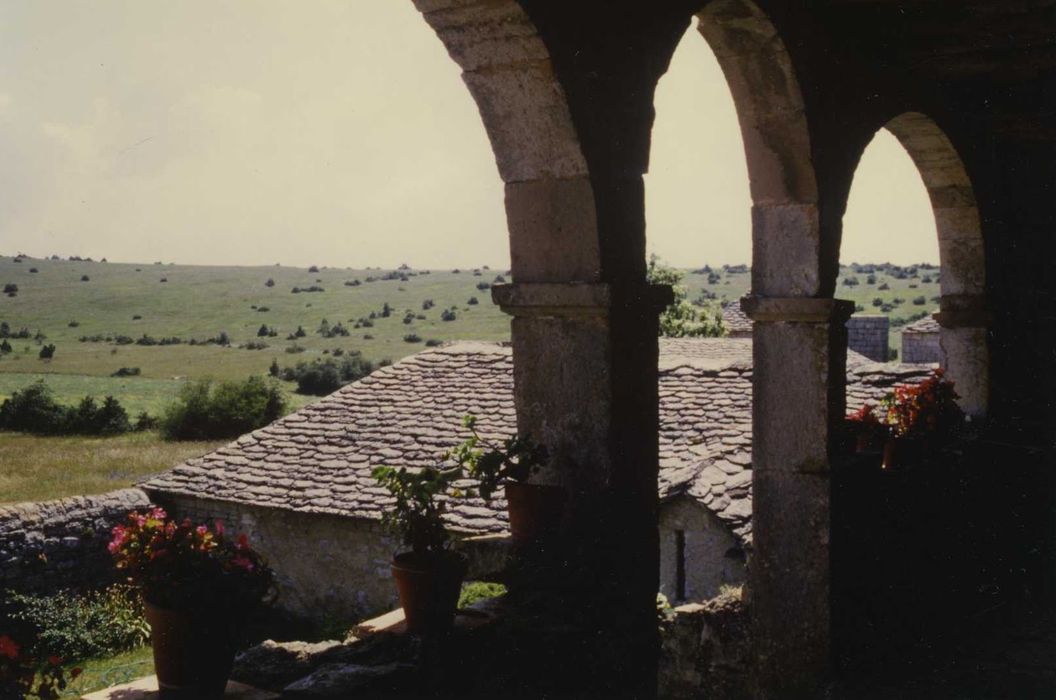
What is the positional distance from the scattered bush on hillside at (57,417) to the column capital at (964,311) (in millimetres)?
28915

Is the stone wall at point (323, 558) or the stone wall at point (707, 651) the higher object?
the stone wall at point (707, 651)

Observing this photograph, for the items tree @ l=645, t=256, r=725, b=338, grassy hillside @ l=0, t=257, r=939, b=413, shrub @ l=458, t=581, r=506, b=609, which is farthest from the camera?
grassy hillside @ l=0, t=257, r=939, b=413

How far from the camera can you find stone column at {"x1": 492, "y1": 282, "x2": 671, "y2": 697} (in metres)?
3.11

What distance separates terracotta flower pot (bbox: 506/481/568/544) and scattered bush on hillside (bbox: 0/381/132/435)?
30399 millimetres

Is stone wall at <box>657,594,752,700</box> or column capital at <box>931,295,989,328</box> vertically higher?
column capital at <box>931,295,989,328</box>

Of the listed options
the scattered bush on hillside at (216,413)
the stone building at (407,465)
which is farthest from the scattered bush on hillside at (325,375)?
the stone building at (407,465)

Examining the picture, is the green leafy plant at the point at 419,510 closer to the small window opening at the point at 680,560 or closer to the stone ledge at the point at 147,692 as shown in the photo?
the stone ledge at the point at 147,692

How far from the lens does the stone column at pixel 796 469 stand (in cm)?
476

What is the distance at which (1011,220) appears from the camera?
731cm

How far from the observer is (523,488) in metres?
3.21

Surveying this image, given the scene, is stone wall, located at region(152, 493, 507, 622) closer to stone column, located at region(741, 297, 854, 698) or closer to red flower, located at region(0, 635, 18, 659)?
stone column, located at region(741, 297, 854, 698)

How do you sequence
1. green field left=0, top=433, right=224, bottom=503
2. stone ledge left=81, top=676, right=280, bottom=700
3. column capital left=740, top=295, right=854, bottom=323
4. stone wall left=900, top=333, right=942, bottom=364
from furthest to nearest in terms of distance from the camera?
stone wall left=900, top=333, right=942, bottom=364 < green field left=0, top=433, right=224, bottom=503 < column capital left=740, top=295, right=854, bottom=323 < stone ledge left=81, top=676, right=280, bottom=700

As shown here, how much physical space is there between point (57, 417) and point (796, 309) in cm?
3085

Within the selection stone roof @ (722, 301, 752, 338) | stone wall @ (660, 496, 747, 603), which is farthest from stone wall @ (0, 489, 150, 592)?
stone roof @ (722, 301, 752, 338)
